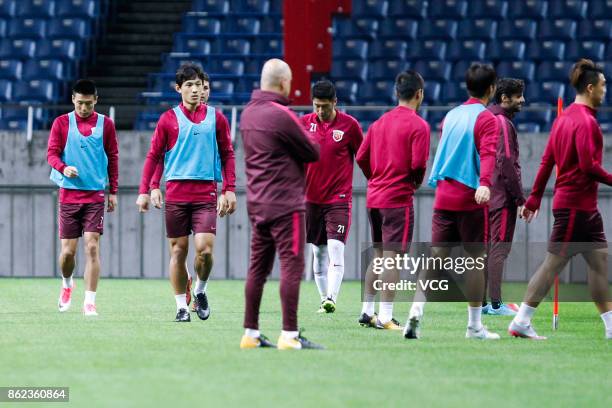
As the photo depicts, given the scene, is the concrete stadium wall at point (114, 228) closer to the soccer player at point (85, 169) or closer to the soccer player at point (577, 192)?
the soccer player at point (85, 169)

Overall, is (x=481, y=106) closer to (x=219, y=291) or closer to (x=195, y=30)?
(x=219, y=291)

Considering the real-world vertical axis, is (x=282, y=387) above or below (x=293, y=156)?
below

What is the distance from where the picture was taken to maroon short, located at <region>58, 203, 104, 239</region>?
11.4m

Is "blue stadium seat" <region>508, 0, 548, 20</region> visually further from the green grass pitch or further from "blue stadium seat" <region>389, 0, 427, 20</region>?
the green grass pitch

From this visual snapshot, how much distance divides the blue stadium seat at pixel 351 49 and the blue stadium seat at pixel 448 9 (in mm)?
1283

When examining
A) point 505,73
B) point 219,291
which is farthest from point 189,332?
point 505,73

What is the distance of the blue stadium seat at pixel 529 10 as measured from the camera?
20.9m

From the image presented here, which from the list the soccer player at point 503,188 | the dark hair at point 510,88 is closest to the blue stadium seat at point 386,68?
the soccer player at point 503,188

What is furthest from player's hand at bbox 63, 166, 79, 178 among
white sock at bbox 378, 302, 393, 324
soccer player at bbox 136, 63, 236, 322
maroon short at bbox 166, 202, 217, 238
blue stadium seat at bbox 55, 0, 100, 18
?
blue stadium seat at bbox 55, 0, 100, 18

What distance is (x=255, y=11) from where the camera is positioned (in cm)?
2206

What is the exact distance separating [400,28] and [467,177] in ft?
39.3

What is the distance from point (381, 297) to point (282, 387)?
3445 millimetres

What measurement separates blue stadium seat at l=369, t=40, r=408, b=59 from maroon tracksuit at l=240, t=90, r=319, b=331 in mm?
12112

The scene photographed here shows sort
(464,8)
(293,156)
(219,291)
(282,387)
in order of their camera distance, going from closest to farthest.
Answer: (282,387), (293,156), (219,291), (464,8)
